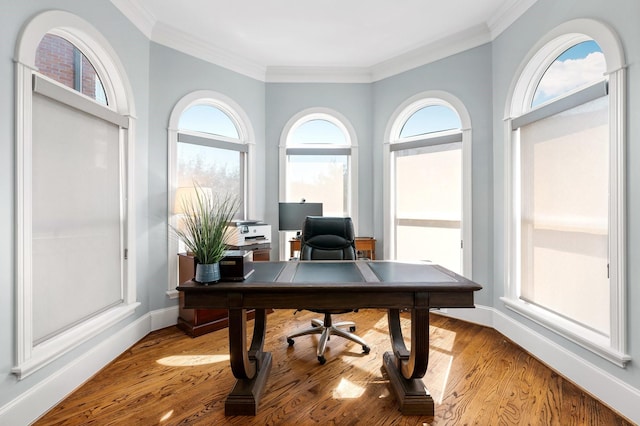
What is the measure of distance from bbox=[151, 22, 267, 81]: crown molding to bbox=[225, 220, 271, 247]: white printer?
1849 millimetres

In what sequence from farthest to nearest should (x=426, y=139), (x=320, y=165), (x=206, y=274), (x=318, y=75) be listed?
1. (x=320, y=165)
2. (x=318, y=75)
3. (x=426, y=139)
4. (x=206, y=274)

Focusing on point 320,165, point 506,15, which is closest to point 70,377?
point 320,165

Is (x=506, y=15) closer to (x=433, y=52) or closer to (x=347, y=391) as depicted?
(x=433, y=52)

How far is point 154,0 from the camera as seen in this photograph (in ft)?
8.39

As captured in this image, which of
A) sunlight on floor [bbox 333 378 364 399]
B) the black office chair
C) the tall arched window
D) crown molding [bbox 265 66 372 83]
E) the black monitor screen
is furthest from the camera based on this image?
the tall arched window

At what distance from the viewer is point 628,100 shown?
1724 mm

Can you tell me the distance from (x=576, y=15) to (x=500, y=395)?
257cm

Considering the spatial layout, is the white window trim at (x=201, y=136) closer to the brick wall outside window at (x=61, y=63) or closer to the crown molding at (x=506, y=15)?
the brick wall outside window at (x=61, y=63)

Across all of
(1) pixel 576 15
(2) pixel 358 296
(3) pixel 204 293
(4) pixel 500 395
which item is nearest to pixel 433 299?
(2) pixel 358 296

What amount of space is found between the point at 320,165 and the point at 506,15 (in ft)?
7.89

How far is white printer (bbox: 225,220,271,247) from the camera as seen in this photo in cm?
304

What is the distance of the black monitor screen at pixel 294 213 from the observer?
360cm

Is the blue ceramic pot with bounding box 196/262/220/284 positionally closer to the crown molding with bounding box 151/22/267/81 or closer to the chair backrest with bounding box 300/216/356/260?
the chair backrest with bounding box 300/216/356/260

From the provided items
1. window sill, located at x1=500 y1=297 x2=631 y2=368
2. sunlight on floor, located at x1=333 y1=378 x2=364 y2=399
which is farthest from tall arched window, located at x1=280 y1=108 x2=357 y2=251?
sunlight on floor, located at x1=333 y1=378 x2=364 y2=399
